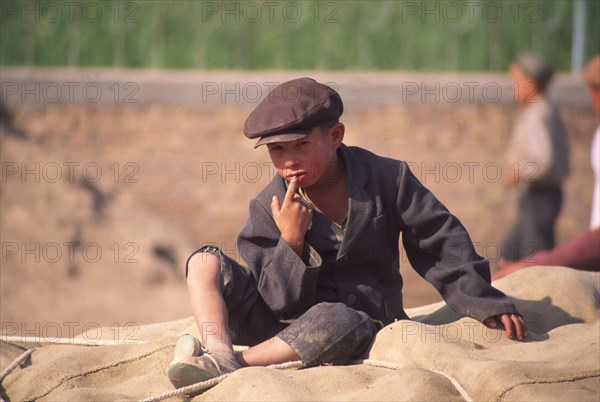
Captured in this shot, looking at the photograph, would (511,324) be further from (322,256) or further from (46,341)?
(46,341)

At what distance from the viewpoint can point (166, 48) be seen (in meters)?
10.3

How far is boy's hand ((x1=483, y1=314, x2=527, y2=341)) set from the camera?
3738mm

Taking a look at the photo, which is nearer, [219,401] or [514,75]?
[219,401]

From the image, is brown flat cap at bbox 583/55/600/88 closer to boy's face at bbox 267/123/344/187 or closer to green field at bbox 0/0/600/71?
boy's face at bbox 267/123/344/187

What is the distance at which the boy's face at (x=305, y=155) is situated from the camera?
144 inches

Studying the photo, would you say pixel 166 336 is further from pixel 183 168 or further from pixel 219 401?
pixel 183 168

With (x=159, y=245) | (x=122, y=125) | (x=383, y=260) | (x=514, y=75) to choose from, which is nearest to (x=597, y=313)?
(x=383, y=260)

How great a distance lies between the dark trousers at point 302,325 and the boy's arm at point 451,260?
12.5 inches

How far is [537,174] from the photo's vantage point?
26.2 ft

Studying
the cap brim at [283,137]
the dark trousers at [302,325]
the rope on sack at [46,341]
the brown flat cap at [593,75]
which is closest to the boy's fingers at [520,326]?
the dark trousers at [302,325]

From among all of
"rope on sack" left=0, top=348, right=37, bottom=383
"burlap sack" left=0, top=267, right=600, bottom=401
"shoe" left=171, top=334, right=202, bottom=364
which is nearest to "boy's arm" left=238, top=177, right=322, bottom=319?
"burlap sack" left=0, top=267, right=600, bottom=401

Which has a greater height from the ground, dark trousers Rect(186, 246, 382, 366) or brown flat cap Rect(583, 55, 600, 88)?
brown flat cap Rect(583, 55, 600, 88)

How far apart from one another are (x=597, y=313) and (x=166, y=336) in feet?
6.03

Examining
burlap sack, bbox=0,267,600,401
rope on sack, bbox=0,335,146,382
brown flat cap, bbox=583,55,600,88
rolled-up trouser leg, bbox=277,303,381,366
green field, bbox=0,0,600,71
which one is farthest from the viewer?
green field, bbox=0,0,600,71
